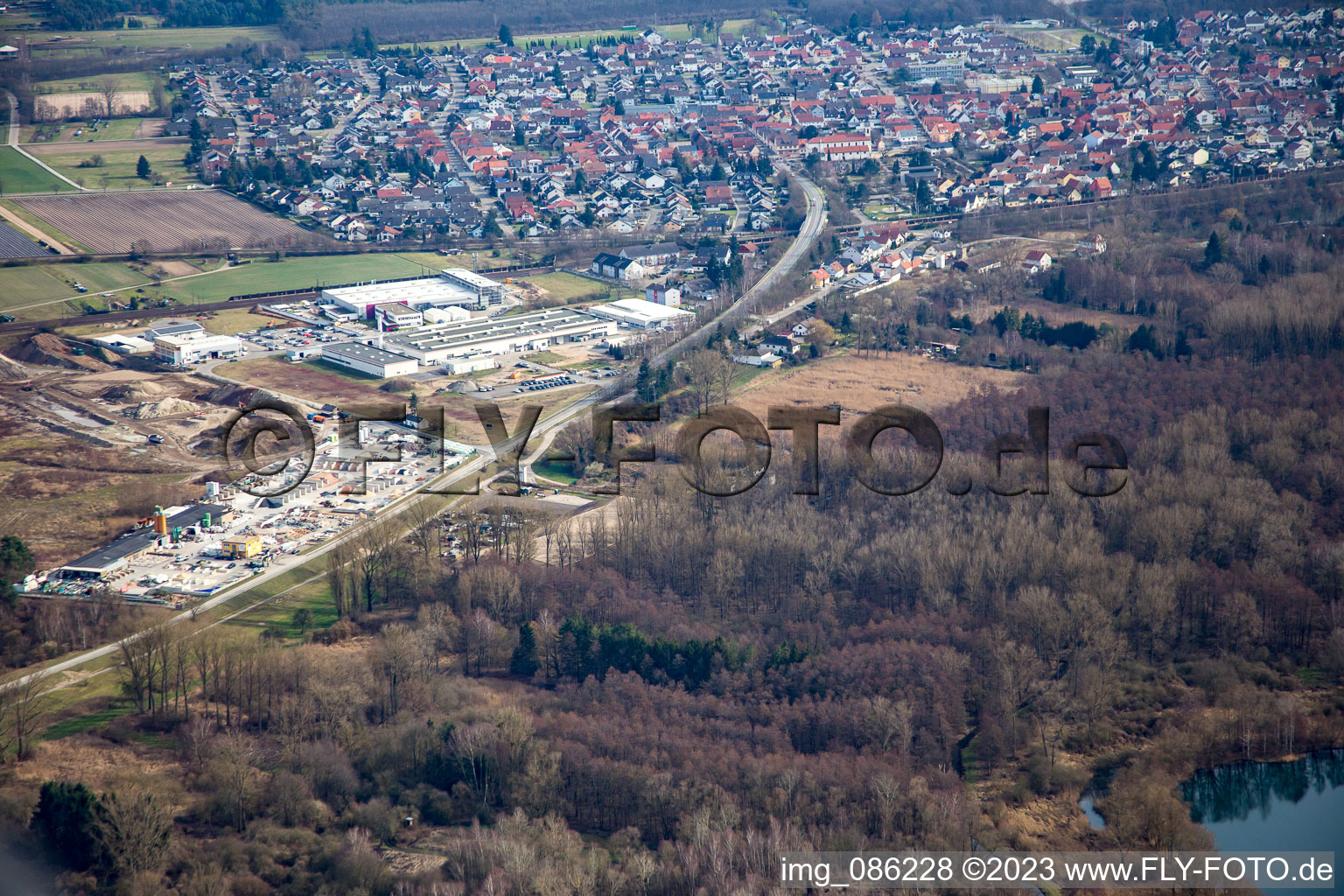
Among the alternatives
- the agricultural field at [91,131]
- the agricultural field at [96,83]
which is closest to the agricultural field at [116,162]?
the agricultural field at [91,131]

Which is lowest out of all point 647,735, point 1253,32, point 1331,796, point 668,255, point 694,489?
point 1331,796

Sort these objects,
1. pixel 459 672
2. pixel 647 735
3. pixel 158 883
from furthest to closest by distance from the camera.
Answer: pixel 459 672
pixel 647 735
pixel 158 883

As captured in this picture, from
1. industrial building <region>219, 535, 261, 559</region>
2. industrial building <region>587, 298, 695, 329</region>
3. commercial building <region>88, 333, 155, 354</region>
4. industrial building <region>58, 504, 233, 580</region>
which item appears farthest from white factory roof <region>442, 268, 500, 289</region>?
industrial building <region>219, 535, 261, 559</region>

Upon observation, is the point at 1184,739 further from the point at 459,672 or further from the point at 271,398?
the point at 271,398

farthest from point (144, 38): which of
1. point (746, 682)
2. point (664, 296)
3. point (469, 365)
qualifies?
point (746, 682)

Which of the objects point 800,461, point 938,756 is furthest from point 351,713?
point 800,461

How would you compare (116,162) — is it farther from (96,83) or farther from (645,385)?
(645,385)
